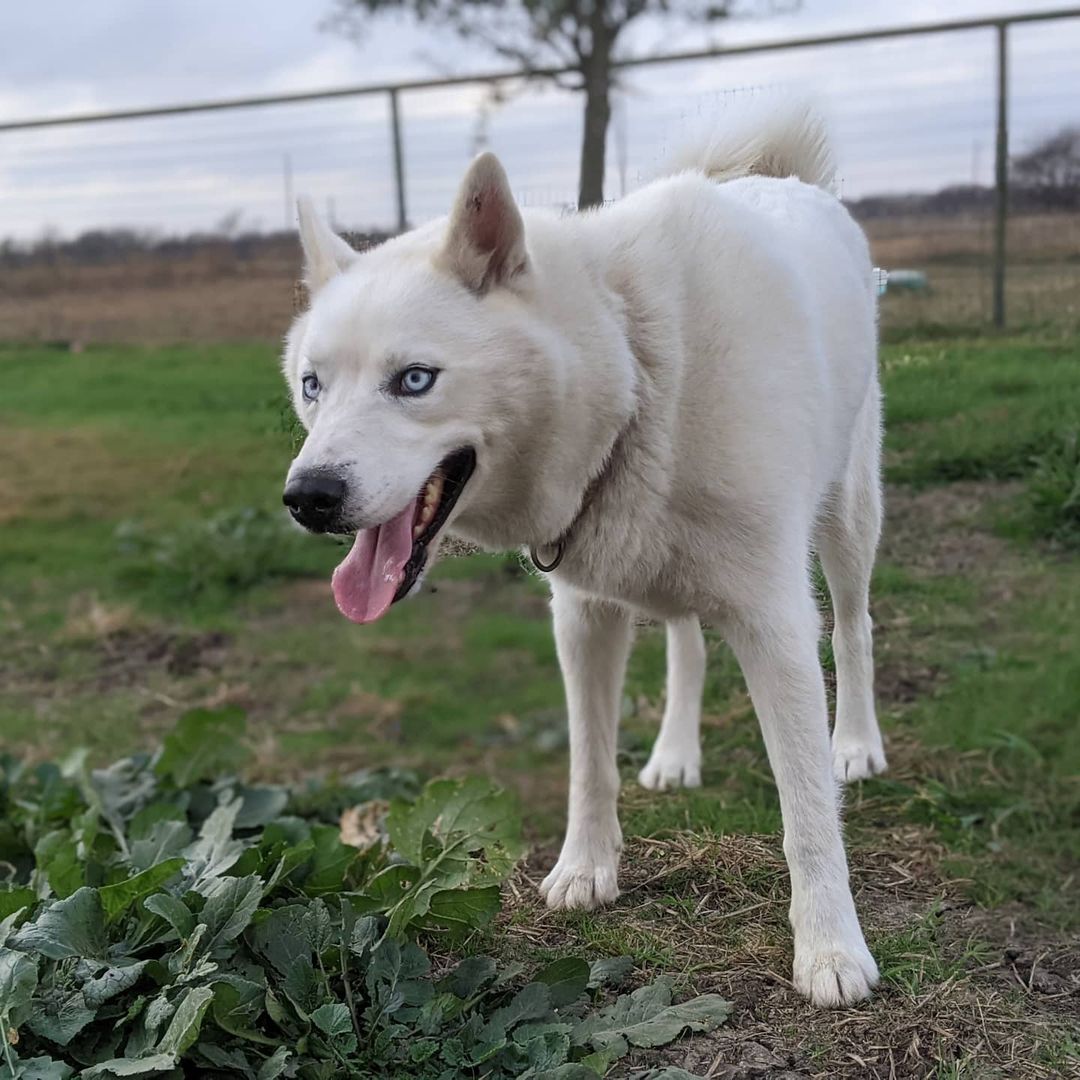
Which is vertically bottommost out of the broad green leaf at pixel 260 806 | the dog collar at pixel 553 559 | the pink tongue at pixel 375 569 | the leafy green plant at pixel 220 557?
the leafy green plant at pixel 220 557

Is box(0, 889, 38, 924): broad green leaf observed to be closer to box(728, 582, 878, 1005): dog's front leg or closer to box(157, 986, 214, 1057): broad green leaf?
box(157, 986, 214, 1057): broad green leaf

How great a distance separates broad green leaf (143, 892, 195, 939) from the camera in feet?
7.83

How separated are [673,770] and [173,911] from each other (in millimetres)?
1822

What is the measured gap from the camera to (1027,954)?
2.92 meters

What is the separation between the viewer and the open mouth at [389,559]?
219 cm

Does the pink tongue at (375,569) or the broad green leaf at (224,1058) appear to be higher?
the pink tongue at (375,569)

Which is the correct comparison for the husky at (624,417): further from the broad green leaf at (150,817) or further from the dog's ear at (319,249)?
the broad green leaf at (150,817)

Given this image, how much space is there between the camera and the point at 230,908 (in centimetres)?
246

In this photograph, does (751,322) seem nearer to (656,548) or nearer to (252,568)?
(656,548)

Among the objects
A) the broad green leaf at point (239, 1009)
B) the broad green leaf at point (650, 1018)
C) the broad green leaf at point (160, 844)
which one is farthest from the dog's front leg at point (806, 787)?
the broad green leaf at point (160, 844)

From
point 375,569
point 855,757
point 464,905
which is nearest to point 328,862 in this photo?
point 464,905

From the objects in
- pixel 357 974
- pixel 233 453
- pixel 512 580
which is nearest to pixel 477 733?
pixel 512 580

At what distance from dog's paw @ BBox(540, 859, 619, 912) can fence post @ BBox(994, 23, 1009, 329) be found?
7.20 feet

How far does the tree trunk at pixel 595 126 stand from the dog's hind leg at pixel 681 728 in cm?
132
